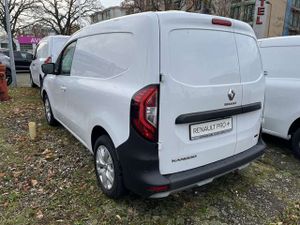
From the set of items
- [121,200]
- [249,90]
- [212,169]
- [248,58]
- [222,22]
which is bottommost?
[121,200]

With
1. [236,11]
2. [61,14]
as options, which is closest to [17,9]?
[61,14]

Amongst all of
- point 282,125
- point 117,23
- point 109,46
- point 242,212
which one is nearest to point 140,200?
point 242,212

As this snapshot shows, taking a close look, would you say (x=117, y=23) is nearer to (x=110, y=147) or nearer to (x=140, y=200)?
(x=110, y=147)

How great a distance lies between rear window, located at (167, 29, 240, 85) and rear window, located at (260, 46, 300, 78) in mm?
1899

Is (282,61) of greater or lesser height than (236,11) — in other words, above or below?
below

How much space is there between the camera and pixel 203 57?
2.43 meters

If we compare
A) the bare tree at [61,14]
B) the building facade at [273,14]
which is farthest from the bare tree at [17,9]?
the building facade at [273,14]

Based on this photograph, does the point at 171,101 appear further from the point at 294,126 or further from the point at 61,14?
the point at 61,14

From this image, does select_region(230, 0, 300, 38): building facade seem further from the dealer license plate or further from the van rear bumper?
the van rear bumper

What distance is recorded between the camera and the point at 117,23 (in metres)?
2.72

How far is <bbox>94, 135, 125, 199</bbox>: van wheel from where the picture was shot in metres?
2.65

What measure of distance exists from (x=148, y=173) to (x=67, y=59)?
2.58 m

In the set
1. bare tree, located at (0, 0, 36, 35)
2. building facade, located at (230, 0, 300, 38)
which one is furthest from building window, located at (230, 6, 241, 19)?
bare tree, located at (0, 0, 36, 35)

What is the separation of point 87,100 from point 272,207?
234 centimetres
